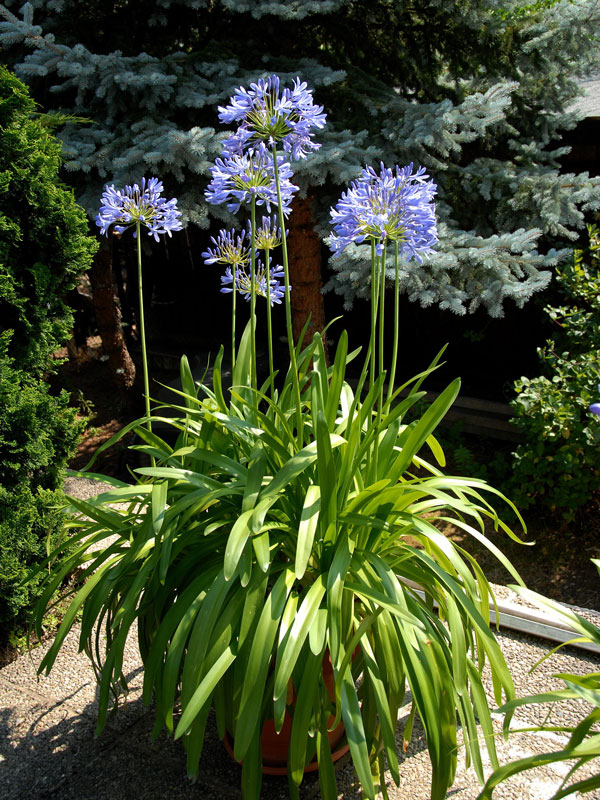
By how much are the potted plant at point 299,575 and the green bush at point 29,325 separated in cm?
56

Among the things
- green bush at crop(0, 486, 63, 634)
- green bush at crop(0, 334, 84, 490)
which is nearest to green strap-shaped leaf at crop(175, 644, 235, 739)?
green bush at crop(0, 486, 63, 634)

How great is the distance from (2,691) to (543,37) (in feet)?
13.4

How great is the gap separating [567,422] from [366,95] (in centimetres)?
224

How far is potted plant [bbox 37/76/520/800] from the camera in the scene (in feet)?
4.85

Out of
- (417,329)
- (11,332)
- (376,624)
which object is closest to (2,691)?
(11,332)

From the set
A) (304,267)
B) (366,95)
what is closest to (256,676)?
(304,267)

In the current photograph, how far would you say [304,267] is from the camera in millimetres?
4129

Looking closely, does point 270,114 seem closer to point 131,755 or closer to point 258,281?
point 258,281

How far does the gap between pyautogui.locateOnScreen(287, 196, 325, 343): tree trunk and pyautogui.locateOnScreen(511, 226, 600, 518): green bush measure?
1.45m

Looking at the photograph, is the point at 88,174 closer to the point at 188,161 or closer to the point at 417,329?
the point at 188,161

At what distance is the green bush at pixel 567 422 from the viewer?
3.15 meters

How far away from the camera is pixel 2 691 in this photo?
7.48 ft

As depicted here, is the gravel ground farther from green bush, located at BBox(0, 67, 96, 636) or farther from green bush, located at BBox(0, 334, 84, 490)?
green bush, located at BBox(0, 334, 84, 490)

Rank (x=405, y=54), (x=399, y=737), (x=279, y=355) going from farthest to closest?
(x=279, y=355) < (x=405, y=54) < (x=399, y=737)
